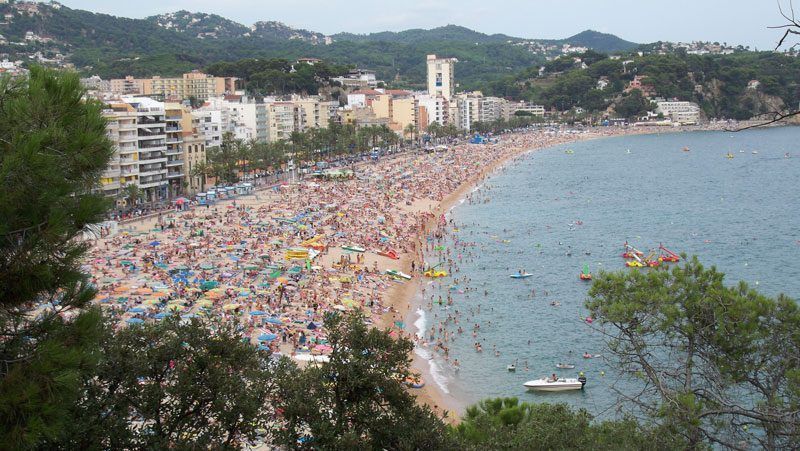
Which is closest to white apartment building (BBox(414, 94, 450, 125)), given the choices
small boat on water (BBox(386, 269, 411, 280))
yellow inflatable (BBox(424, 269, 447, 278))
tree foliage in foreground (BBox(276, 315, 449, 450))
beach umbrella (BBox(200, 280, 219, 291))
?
yellow inflatable (BBox(424, 269, 447, 278))

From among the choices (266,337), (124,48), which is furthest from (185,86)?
(266,337)

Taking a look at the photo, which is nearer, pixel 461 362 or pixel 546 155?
pixel 461 362

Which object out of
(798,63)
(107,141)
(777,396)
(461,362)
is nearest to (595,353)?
(461,362)

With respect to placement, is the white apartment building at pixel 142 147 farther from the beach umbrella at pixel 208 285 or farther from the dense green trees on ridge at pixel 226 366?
the dense green trees on ridge at pixel 226 366

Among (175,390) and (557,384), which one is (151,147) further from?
(175,390)

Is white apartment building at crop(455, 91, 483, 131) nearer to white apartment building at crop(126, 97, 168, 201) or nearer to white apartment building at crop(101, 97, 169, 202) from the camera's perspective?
white apartment building at crop(101, 97, 169, 202)

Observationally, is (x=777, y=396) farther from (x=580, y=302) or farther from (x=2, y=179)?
(x=580, y=302)
